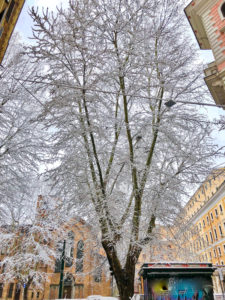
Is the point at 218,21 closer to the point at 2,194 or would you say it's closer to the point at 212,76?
the point at 212,76

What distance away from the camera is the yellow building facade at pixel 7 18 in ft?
23.8

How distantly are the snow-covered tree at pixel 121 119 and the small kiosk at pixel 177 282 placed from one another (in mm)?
565

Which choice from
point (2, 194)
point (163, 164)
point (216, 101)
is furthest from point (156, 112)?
point (2, 194)

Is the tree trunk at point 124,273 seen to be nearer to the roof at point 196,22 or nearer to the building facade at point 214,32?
the building facade at point 214,32

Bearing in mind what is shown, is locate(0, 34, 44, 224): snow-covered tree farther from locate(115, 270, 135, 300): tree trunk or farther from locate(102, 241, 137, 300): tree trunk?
locate(115, 270, 135, 300): tree trunk

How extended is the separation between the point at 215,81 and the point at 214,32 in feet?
7.50

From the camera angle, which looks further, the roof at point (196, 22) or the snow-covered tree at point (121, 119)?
the roof at point (196, 22)

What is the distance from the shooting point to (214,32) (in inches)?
389

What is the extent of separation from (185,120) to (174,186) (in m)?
2.60

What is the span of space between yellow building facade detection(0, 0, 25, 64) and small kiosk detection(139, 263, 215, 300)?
8371 mm

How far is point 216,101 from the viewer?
10719 mm

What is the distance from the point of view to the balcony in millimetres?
9352

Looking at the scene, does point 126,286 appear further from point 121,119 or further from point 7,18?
point 7,18

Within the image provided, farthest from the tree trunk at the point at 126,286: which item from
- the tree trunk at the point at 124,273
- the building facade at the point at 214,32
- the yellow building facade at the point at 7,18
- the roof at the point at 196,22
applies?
the roof at the point at 196,22
